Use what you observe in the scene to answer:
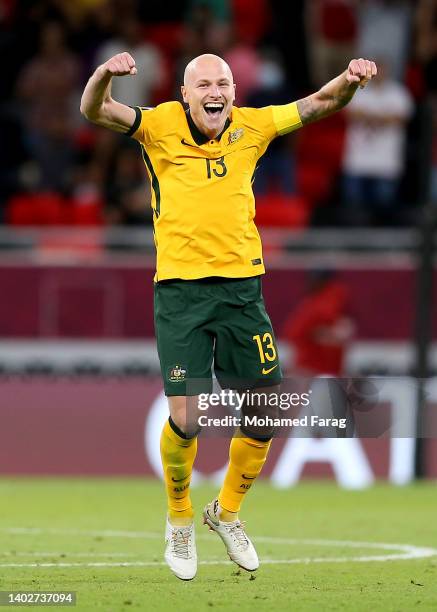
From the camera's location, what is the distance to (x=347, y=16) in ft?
55.8

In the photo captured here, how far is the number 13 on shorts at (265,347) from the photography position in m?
7.41

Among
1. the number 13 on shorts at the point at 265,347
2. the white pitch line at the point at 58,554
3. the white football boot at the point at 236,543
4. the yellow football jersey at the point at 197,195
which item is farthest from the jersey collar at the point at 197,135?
the white pitch line at the point at 58,554

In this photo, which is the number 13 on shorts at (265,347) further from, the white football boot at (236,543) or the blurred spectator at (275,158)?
the blurred spectator at (275,158)

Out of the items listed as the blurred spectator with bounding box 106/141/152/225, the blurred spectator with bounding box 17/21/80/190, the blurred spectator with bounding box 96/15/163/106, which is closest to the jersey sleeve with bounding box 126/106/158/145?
the blurred spectator with bounding box 106/141/152/225

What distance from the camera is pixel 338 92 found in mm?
7418

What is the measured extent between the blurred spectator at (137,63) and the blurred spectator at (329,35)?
1.72 metres

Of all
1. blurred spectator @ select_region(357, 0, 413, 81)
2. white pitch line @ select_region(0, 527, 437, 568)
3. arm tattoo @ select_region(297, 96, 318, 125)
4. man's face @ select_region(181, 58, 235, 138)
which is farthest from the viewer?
blurred spectator @ select_region(357, 0, 413, 81)

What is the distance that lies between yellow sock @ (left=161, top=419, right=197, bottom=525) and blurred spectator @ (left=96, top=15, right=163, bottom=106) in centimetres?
867

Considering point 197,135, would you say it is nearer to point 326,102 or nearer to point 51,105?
point 326,102

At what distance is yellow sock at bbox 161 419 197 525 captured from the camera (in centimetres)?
741

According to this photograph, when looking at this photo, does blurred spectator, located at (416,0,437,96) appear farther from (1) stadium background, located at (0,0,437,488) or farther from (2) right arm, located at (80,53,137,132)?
(2) right arm, located at (80,53,137,132)

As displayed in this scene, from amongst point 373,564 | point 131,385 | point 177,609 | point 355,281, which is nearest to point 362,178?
point 355,281

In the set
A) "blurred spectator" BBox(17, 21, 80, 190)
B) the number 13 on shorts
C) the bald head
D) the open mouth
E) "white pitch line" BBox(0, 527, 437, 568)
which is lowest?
"white pitch line" BBox(0, 527, 437, 568)

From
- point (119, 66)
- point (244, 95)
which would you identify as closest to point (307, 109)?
point (119, 66)
